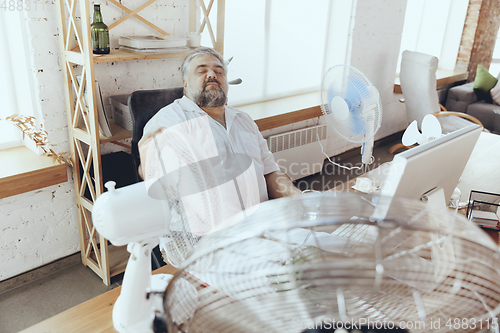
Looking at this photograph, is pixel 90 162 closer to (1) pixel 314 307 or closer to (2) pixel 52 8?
(2) pixel 52 8

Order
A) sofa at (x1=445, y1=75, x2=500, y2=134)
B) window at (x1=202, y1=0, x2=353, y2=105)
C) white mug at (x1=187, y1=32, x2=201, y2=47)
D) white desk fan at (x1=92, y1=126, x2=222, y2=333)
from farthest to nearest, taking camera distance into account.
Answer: sofa at (x1=445, y1=75, x2=500, y2=134) → window at (x1=202, y1=0, x2=353, y2=105) → white mug at (x1=187, y1=32, x2=201, y2=47) → white desk fan at (x1=92, y1=126, x2=222, y2=333)

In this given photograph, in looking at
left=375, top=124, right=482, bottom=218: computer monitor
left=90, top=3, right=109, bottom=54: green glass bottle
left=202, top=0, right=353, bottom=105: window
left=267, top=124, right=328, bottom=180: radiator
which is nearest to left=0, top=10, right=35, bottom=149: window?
left=90, top=3, right=109, bottom=54: green glass bottle

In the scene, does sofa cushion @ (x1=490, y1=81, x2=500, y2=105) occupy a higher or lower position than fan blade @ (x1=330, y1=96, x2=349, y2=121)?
lower

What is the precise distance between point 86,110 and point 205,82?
2.02 ft

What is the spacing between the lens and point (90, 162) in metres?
2.05

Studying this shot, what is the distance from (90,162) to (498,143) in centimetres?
249

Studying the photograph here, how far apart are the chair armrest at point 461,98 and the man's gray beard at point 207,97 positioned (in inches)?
152

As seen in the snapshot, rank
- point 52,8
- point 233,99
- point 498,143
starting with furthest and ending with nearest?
point 233,99 < point 498,143 < point 52,8

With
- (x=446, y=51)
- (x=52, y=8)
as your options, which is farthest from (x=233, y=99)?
(x=446, y=51)

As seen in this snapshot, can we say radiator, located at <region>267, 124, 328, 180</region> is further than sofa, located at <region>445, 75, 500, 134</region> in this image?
No

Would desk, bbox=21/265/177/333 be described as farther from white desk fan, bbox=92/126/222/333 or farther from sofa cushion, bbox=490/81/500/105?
sofa cushion, bbox=490/81/500/105

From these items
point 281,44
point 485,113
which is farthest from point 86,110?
point 485,113

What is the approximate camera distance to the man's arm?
1910 mm

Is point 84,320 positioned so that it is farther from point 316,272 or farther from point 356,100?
point 356,100
